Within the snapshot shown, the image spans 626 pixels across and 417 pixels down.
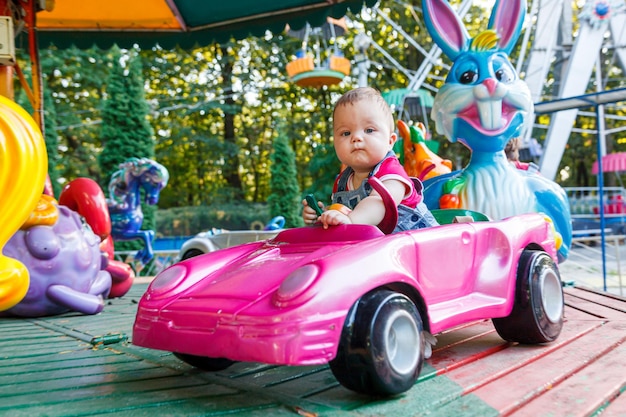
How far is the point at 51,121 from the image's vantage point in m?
13.4

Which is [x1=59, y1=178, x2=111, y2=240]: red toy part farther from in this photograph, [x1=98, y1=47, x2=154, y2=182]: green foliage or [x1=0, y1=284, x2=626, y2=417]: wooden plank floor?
[x1=98, y1=47, x2=154, y2=182]: green foliage

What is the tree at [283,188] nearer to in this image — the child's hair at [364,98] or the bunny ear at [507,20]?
the bunny ear at [507,20]

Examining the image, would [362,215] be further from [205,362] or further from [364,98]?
[205,362]

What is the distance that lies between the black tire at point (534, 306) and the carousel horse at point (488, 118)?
1.20m

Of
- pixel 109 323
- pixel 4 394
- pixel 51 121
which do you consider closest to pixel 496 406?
pixel 4 394

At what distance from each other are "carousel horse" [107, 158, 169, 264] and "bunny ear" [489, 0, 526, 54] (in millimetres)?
5412

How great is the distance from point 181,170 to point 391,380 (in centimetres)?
2002

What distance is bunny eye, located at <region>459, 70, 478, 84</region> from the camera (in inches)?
145

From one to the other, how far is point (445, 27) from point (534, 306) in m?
2.31

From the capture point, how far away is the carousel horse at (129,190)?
25.9 ft

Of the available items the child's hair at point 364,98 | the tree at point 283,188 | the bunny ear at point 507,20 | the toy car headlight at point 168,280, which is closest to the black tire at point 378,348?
the toy car headlight at point 168,280

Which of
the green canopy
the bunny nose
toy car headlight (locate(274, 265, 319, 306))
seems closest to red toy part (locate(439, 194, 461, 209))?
the bunny nose

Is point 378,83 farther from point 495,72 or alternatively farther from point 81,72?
point 495,72

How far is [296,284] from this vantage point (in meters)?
1.46
